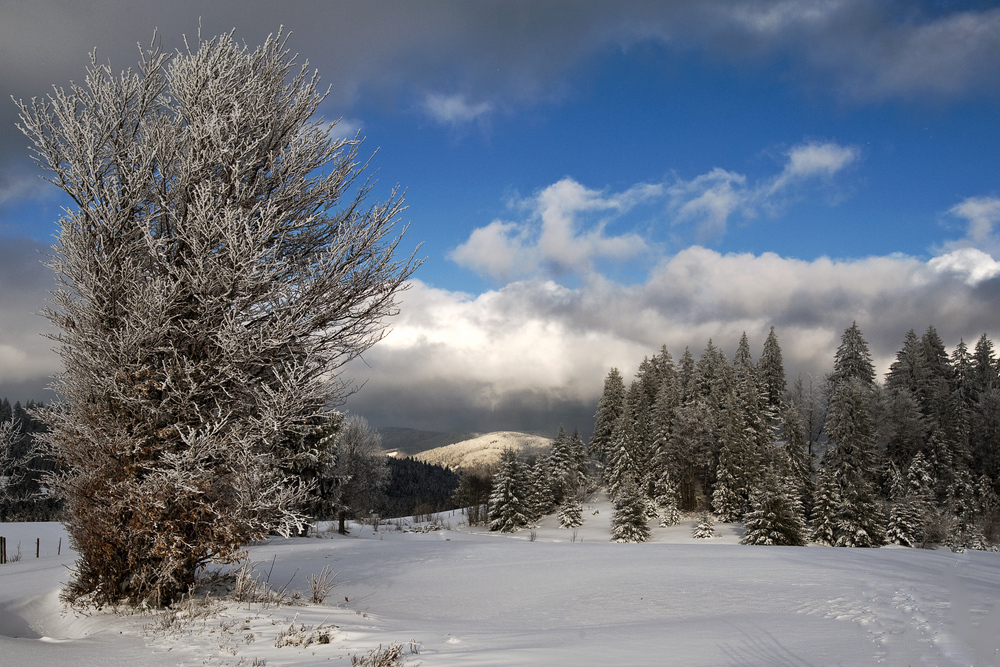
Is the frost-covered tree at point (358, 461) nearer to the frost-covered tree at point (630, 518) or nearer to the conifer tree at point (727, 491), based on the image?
the frost-covered tree at point (630, 518)

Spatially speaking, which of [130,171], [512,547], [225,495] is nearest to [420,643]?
[225,495]

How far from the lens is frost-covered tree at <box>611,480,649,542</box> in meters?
35.8

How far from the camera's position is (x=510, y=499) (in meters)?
43.4

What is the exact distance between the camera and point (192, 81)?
26.5 ft

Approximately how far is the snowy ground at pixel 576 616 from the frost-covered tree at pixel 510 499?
101 feet

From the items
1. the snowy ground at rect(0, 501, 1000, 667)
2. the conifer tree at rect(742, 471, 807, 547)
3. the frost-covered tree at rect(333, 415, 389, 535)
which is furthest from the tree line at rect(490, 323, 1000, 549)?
the snowy ground at rect(0, 501, 1000, 667)

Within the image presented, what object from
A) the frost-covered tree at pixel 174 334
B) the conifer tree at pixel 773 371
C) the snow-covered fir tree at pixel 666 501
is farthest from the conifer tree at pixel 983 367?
the frost-covered tree at pixel 174 334

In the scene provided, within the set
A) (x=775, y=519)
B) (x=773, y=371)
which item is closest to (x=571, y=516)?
(x=775, y=519)

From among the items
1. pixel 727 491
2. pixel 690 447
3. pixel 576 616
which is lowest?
pixel 727 491

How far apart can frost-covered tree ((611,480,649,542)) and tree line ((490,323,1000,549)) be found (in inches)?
3.0

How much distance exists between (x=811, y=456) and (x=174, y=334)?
5241 cm

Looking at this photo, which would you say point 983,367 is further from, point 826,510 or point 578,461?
point 578,461

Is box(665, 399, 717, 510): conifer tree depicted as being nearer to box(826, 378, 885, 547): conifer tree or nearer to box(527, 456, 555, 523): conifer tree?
box(826, 378, 885, 547): conifer tree

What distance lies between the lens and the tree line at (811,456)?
32469 millimetres
